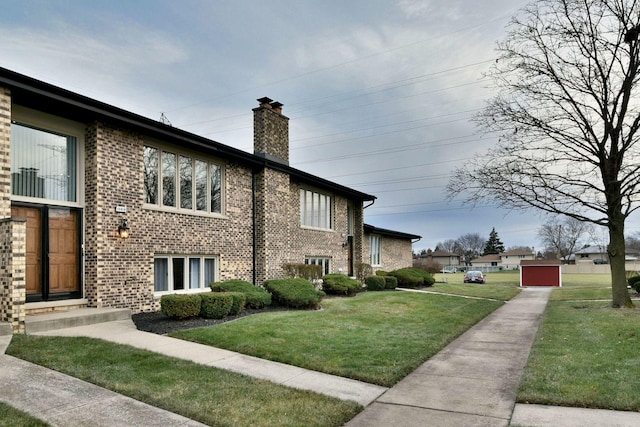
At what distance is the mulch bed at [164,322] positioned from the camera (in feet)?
29.4

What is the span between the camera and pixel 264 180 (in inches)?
621

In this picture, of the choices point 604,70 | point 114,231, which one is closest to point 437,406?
point 114,231

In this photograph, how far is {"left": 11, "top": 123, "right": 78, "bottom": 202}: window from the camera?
9359 mm

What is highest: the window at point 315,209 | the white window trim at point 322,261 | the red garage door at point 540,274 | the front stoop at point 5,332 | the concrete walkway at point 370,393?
the window at point 315,209

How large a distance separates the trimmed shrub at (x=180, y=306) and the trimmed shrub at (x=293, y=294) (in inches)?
129

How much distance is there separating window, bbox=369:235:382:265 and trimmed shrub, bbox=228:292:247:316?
1802cm

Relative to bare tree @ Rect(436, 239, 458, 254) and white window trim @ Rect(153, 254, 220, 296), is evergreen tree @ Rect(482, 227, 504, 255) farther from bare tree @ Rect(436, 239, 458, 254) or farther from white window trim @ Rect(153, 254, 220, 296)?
white window trim @ Rect(153, 254, 220, 296)

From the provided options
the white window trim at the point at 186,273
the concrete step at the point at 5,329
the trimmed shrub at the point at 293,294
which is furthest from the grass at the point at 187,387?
the trimmed shrub at the point at 293,294

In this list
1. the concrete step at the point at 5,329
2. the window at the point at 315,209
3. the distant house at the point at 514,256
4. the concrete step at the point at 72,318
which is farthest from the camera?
the distant house at the point at 514,256

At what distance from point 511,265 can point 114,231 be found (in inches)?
3869

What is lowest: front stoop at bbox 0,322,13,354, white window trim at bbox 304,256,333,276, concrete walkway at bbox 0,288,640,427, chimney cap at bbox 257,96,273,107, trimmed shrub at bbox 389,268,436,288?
trimmed shrub at bbox 389,268,436,288

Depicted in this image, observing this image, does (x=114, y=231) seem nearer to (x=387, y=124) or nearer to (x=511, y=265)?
(x=387, y=124)

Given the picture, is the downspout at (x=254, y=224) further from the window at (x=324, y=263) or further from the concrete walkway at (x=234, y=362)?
the concrete walkway at (x=234, y=362)

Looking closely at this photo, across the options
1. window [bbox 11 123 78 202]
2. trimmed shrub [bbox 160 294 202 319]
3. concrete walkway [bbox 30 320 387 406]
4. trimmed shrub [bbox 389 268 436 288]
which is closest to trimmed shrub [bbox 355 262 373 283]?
trimmed shrub [bbox 389 268 436 288]
